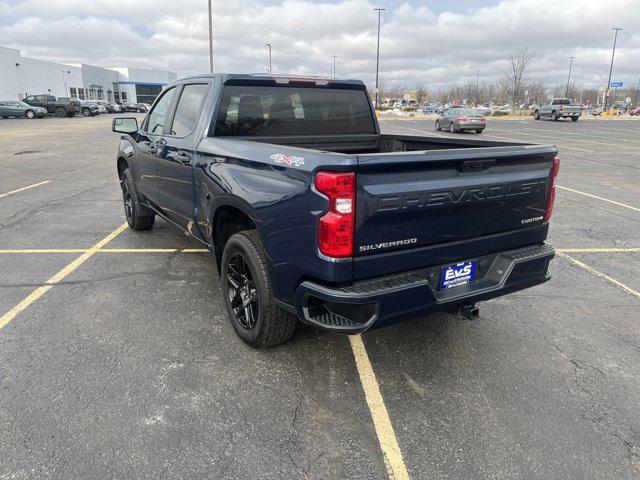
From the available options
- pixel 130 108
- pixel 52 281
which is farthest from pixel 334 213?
pixel 130 108

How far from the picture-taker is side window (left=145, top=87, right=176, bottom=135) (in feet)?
16.7

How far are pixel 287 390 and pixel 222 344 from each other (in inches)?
31.5

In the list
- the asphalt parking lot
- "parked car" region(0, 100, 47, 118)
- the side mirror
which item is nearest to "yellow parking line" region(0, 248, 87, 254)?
the asphalt parking lot

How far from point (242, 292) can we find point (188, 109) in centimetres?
195

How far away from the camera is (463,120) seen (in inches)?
1073

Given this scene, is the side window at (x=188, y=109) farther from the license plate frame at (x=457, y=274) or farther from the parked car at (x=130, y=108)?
the parked car at (x=130, y=108)

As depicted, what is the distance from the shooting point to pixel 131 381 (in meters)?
3.13

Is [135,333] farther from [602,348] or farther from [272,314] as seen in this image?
[602,348]

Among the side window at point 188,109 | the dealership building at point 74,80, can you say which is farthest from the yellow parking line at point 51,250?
the dealership building at point 74,80

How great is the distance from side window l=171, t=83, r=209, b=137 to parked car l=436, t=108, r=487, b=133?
24.9m

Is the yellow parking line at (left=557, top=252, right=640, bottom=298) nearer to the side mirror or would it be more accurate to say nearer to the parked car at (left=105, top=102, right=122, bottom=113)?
the side mirror

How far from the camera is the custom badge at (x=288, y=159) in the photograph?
273cm

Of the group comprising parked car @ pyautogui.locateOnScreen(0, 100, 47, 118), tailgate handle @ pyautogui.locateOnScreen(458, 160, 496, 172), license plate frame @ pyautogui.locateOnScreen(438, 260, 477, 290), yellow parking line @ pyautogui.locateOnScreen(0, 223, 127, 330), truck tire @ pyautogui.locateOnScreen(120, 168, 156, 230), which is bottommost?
yellow parking line @ pyautogui.locateOnScreen(0, 223, 127, 330)

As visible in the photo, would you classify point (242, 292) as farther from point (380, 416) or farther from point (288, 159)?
point (380, 416)
